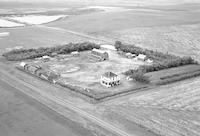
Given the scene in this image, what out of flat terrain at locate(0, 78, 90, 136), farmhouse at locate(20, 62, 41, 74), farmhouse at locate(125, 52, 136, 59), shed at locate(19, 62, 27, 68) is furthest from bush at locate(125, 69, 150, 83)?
shed at locate(19, 62, 27, 68)

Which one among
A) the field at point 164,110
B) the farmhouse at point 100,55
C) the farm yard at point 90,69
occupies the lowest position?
the field at point 164,110

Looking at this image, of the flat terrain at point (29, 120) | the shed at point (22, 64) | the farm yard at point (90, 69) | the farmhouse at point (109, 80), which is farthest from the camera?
the shed at point (22, 64)

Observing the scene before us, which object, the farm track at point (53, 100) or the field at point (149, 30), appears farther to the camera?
the field at point (149, 30)

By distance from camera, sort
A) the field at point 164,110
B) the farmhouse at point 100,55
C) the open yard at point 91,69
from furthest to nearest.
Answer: the farmhouse at point 100,55 → the open yard at point 91,69 → the field at point 164,110

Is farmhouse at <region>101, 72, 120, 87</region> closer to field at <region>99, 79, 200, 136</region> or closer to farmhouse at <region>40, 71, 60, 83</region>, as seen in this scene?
field at <region>99, 79, 200, 136</region>

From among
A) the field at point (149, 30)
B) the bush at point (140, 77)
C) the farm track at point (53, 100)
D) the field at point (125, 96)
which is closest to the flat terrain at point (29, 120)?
the field at point (125, 96)

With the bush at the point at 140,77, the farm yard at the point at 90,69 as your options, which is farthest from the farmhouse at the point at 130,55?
the bush at the point at 140,77

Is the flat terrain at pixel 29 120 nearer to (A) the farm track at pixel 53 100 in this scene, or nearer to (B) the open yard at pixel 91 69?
(A) the farm track at pixel 53 100

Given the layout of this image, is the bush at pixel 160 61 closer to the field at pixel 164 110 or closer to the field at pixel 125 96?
the field at pixel 125 96

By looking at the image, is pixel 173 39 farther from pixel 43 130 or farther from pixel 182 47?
pixel 43 130

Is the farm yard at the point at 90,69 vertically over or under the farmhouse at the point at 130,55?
under

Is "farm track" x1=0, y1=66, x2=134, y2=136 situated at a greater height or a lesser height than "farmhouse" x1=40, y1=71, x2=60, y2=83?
lesser
